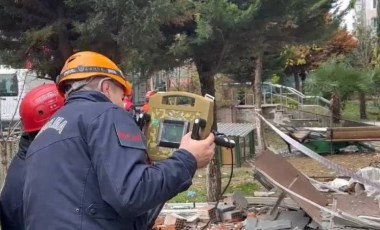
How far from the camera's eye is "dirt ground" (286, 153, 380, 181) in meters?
12.9

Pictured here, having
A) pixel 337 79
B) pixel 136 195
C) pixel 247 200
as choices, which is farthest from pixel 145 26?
pixel 337 79

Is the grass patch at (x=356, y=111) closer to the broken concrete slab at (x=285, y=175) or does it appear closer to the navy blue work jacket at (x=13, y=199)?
the broken concrete slab at (x=285, y=175)

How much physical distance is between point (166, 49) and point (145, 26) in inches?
127

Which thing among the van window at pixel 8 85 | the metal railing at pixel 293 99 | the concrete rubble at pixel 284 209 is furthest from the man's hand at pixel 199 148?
the metal railing at pixel 293 99

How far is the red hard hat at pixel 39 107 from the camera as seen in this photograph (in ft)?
9.18

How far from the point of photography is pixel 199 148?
2.17 meters

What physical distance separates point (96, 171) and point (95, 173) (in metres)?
0.02

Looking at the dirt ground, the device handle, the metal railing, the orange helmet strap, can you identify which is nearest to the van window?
the metal railing

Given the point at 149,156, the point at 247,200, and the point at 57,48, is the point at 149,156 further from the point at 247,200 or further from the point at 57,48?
the point at 247,200

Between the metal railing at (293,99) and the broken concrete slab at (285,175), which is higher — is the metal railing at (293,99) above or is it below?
above

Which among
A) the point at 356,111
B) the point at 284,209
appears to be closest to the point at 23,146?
the point at 284,209

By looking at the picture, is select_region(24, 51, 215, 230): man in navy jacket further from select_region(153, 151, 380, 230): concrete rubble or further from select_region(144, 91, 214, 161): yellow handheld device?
select_region(153, 151, 380, 230): concrete rubble

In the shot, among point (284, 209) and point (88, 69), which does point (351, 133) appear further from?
point (88, 69)

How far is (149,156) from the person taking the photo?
2363 millimetres
